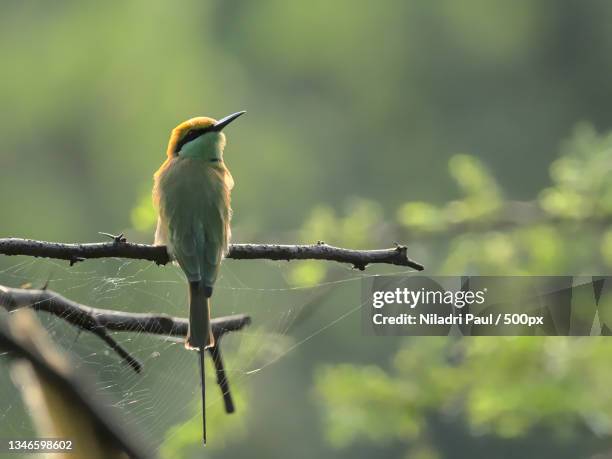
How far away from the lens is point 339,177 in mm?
9914

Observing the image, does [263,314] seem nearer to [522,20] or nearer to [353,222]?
[353,222]

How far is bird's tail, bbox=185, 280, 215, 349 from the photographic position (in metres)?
1.23

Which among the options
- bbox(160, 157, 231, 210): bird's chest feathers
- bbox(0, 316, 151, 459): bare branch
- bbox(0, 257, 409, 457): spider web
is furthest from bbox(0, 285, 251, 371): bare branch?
bbox(160, 157, 231, 210): bird's chest feathers

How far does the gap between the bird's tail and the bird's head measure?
428 millimetres

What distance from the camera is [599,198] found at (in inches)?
107

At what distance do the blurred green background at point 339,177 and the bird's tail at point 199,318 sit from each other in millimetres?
64

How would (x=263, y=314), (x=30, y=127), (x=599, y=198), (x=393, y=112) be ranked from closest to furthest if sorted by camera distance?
1. (x=263, y=314)
2. (x=599, y=198)
3. (x=30, y=127)
4. (x=393, y=112)

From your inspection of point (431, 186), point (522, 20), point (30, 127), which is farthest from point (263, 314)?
point (522, 20)

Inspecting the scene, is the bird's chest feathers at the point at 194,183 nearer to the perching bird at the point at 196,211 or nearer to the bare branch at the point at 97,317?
the perching bird at the point at 196,211

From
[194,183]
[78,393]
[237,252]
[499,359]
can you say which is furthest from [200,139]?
[499,359]

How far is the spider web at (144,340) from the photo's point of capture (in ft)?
3.98

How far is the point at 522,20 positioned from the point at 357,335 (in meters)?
6.04

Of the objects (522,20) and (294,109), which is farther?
(522,20)

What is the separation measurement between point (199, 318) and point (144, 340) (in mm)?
73
